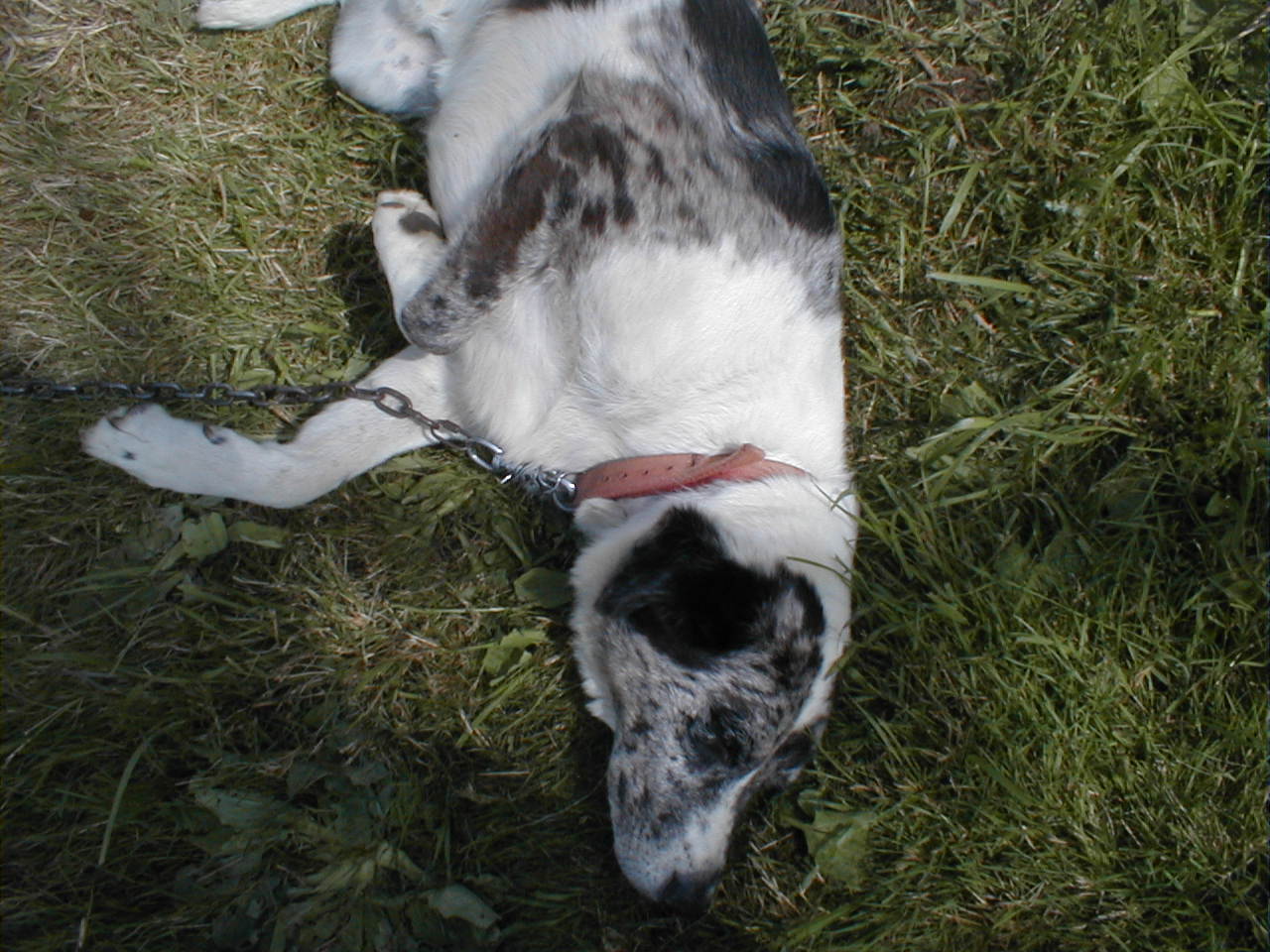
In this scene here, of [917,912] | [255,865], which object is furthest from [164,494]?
[917,912]

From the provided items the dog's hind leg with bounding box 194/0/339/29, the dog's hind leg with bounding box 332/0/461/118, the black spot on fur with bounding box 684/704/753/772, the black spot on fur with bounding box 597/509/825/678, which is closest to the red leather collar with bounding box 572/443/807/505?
the black spot on fur with bounding box 597/509/825/678

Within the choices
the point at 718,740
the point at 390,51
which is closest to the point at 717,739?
the point at 718,740

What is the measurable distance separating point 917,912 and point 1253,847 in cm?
99

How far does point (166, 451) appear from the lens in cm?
277

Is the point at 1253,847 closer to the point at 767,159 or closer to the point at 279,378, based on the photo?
the point at 767,159

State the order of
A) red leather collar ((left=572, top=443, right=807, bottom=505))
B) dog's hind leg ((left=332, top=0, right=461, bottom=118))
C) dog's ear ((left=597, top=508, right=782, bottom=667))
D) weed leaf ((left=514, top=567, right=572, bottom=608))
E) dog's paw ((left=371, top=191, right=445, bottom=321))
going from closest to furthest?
dog's ear ((left=597, top=508, right=782, bottom=667))
red leather collar ((left=572, top=443, right=807, bottom=505))
dog's paw ((left=371, top=191, right=445, bottom=321))
weed leaf ((left=514, top=567, right=572, bottom=608))
dog's hind leg ((left=332, top=0, right=461, bottom=118))

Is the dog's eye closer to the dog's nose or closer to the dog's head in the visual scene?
the dog's head

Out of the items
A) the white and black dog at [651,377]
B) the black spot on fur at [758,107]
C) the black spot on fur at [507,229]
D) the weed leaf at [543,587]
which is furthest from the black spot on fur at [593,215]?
→ the weed leaf at [543,587]

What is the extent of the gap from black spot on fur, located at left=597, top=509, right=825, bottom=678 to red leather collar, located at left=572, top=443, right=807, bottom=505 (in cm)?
14

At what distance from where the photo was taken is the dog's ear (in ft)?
7.69

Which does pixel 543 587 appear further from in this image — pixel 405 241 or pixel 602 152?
pixel 602 152

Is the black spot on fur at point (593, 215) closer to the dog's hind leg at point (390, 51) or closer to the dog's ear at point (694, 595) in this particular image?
the dog's ear at point (694, 595)

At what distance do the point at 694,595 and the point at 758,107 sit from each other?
1514 millimetres

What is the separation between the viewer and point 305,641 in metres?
2.93
